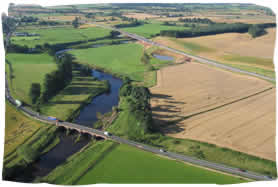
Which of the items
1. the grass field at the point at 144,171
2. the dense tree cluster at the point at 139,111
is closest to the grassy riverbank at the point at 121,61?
the dense tree cluster at the point at 139,111

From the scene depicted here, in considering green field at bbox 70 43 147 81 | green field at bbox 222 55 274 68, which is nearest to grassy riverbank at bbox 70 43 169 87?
green field at bbox 70 43 147 81

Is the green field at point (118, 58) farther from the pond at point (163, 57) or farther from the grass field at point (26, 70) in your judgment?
the grass field at point (26, 70)

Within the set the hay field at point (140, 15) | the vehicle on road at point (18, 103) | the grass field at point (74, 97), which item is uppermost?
the hay field at point (140, 15)

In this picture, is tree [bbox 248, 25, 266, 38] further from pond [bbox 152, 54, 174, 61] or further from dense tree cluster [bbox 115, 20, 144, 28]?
dense tree cluster [bbox 115, 20, 144, 28]

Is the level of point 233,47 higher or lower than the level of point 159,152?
higher

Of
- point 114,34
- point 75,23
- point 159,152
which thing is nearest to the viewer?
point 159,152

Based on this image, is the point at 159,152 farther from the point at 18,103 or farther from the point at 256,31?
the point at 256,31

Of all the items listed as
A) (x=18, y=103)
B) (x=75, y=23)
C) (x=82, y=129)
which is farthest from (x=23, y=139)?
(x=75, y=23)
